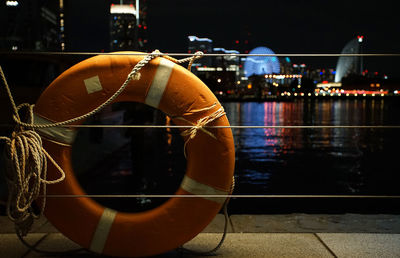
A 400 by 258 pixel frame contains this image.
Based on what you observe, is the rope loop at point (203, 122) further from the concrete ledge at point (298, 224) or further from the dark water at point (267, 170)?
the dark water at point (267, 170)

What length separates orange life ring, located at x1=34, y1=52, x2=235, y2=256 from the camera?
1.88m

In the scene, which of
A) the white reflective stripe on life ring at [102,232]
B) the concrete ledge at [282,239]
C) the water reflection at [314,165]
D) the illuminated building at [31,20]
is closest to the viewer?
the white reflective stripe on life ring at [102,232]

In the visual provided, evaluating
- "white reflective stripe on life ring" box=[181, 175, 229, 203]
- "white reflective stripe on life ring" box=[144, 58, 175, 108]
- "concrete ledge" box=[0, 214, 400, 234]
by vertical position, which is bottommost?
"concrete ledge" box=[0, 214, 400, 234]

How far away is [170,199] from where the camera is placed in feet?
6.28

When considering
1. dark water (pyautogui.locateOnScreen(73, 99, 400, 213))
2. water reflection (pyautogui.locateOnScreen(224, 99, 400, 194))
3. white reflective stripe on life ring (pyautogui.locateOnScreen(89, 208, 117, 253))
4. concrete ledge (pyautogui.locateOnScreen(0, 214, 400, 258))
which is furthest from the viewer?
water reflection (pyautogui.locateOnScreen(224, 99, 400, 194))

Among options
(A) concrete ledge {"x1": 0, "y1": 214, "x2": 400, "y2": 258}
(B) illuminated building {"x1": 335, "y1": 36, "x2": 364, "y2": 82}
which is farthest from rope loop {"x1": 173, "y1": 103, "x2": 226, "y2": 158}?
(B) illuminated building {"x1": 335, "y1": 36, "x2": 364, "y2": 82}

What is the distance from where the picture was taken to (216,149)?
Answer: 1.90 metres

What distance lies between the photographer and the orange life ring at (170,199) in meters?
1.88

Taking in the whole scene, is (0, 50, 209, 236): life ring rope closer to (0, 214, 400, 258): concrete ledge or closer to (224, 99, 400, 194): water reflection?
(0, 214, 400, 258): concrete ledge

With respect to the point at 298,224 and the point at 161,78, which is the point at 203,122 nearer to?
the point at 161,78

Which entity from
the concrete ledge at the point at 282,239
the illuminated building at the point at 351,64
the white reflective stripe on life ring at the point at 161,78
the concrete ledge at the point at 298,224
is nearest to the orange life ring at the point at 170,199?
the white reflective stripe on life ring at the point at 161,78

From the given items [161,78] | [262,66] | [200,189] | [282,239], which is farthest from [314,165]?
[262,66]

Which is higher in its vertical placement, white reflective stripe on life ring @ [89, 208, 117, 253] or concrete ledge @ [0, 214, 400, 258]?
white reflective stripe on life ring @ [89, 208, 117, 253]

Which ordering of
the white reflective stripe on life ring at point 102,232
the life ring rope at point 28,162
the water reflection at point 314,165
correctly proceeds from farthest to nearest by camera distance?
the water reflection at point 314,165
the white reflective stripe on life ring at point 102,232
the life ring rope at point 28,162
